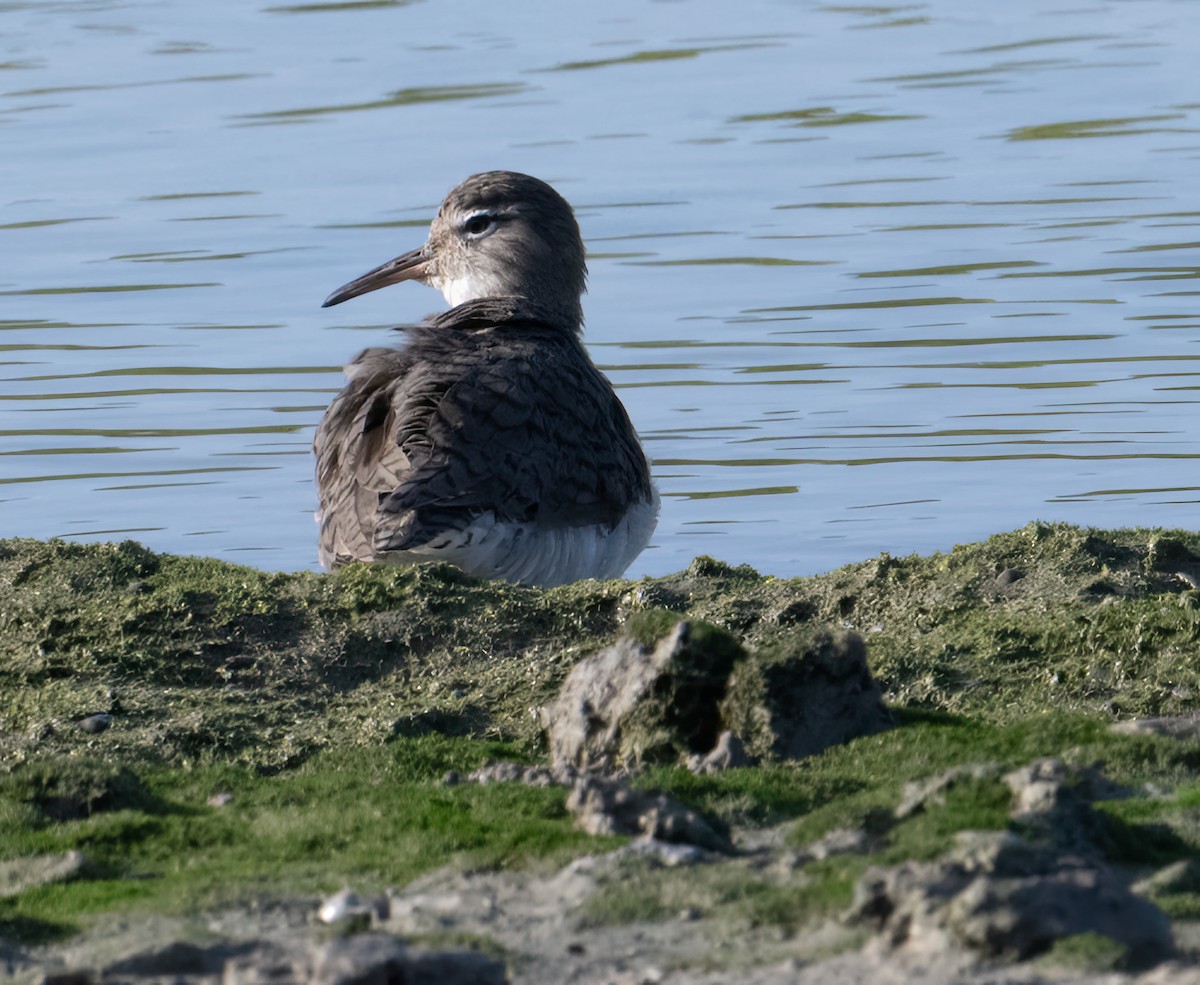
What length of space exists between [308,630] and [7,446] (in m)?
6.67

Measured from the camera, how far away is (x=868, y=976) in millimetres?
4121

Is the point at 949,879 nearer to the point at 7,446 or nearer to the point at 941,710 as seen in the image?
the point at 941,710

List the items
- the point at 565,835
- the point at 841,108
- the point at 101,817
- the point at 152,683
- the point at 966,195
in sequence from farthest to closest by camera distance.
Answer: the point at 841,108 → the point at 966,195 → the point at 152,683 → the point at 101,817 → the point at 565,835

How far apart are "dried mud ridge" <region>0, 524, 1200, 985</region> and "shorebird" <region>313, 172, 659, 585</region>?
797 millimetres

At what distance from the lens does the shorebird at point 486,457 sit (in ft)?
28.9

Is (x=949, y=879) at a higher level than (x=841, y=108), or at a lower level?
lower

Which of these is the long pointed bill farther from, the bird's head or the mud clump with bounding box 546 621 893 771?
the mud clump with bounding box 546 621 893 771

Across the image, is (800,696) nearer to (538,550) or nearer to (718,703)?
(718,703)

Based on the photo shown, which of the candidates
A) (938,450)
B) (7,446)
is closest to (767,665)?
(938,450)

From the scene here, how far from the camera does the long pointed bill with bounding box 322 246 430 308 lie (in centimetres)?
1269

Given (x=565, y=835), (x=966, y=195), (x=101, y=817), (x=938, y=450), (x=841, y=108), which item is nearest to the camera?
(x=565, y=835)

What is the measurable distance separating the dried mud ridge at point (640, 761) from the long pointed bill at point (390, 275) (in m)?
4.45

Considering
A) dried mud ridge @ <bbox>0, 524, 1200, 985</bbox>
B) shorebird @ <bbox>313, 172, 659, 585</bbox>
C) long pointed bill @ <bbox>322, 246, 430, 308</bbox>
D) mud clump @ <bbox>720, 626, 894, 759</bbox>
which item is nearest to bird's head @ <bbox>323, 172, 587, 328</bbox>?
long pointed bill @ <bbox>322, 246, 430, 308</bbox>

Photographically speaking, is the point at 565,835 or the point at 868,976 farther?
the point at 565,835
